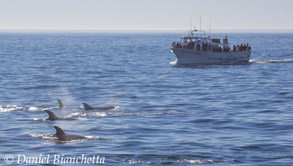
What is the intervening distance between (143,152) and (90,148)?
233cm

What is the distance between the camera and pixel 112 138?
2630 cm

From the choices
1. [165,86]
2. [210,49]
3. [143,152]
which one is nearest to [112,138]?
[143,152]

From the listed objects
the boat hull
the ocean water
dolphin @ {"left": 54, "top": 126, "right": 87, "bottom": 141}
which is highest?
dolphin @ {"left": 54, "top": 126, "right": 87, "bottom": 141}

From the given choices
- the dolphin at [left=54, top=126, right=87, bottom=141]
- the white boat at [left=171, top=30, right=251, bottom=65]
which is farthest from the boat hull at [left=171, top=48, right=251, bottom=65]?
the dolphin at [left=54, top=126, right=87, bottom=141]

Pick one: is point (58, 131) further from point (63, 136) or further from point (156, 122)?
point (156, 122)

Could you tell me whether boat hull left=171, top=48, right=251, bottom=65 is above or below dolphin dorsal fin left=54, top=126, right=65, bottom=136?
below

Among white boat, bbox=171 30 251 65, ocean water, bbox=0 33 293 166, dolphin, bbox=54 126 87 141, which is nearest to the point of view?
ocean water, bbox=0 33 293 166

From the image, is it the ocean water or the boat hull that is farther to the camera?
the boat hull

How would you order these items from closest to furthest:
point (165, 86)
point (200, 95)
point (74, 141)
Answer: point (74, 141), point (200, 95), point (165, 86)

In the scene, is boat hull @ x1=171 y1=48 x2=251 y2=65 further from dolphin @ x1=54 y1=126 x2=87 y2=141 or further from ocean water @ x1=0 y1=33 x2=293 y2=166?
dolphin @ x1=54 y1=126 x2=87 y2=141

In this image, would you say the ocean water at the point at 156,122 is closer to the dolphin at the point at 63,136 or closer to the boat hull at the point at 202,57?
the dolphin at the point at 63,136

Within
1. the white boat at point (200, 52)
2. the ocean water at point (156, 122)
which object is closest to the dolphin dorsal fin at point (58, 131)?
the ocean water at point (156, 122)

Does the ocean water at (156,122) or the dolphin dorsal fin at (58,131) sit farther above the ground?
the dolphin dorsal fin at (58,131)

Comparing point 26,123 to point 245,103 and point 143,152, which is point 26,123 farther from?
point 245,103
